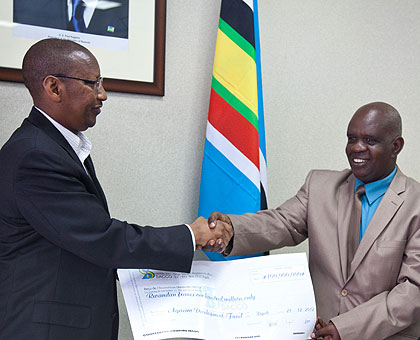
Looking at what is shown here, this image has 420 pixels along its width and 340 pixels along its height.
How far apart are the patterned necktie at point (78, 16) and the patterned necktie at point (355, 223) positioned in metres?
1.42

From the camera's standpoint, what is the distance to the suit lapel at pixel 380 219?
180 cm

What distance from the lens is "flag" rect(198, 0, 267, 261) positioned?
7.64 ft

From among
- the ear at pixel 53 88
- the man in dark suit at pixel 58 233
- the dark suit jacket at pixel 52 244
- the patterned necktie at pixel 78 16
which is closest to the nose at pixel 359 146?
the man in dark suit at pixel 58 233

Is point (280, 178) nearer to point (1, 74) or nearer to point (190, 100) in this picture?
point (190, 100)

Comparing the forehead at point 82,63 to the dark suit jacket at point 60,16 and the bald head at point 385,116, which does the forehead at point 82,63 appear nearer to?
the dark suit jacket at point 60,16

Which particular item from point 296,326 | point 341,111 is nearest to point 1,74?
point 296,326

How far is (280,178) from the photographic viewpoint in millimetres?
2725

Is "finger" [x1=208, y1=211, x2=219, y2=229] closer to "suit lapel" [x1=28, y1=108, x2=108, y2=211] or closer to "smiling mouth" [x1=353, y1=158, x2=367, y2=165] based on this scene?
"suit lapel" [x1=28, y1=108, x2=108, y2=211]

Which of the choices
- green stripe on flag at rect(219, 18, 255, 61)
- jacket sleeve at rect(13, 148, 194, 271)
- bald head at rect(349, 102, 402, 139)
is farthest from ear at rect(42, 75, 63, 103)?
bald head at rect(349, 102, 402, 139)

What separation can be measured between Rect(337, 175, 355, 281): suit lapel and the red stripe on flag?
480mm

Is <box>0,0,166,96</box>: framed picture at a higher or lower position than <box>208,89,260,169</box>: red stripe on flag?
higher

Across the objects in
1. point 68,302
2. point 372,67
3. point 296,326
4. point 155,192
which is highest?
point 372,67

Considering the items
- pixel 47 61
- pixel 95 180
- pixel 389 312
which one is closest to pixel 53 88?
pixel 47 61

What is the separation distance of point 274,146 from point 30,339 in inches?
64.8
